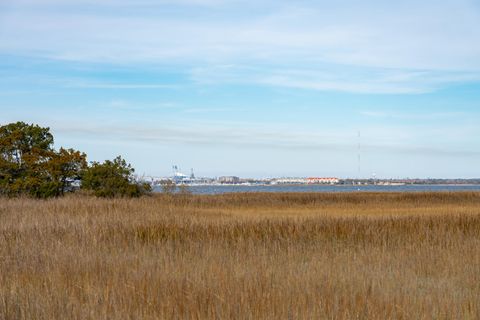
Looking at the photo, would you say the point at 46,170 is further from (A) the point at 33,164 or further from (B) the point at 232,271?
(B) the point at 232,271

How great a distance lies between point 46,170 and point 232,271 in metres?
20.0

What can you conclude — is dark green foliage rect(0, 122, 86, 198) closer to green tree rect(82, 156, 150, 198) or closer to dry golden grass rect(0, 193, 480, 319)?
green tree rect(82, 156, 150, 198)

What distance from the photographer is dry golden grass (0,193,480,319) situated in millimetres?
6719

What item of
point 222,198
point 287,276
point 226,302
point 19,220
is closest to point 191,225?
point 19,220

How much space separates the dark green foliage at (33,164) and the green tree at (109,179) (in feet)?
3.46

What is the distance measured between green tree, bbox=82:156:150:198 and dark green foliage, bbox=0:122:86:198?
41.5 inches

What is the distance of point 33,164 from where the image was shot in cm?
2669

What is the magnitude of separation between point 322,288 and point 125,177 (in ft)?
68.4

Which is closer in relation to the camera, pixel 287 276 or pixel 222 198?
pixel 287 276

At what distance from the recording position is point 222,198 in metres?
30.7

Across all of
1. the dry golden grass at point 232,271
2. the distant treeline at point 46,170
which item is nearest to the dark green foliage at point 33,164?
the distant treeline at point 46,170

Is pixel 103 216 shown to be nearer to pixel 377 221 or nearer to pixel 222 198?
pixel 377 221

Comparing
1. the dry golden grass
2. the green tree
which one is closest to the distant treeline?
the green tree

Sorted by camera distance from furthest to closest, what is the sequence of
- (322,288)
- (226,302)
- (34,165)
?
(34,165), (322,288), (226,302)
